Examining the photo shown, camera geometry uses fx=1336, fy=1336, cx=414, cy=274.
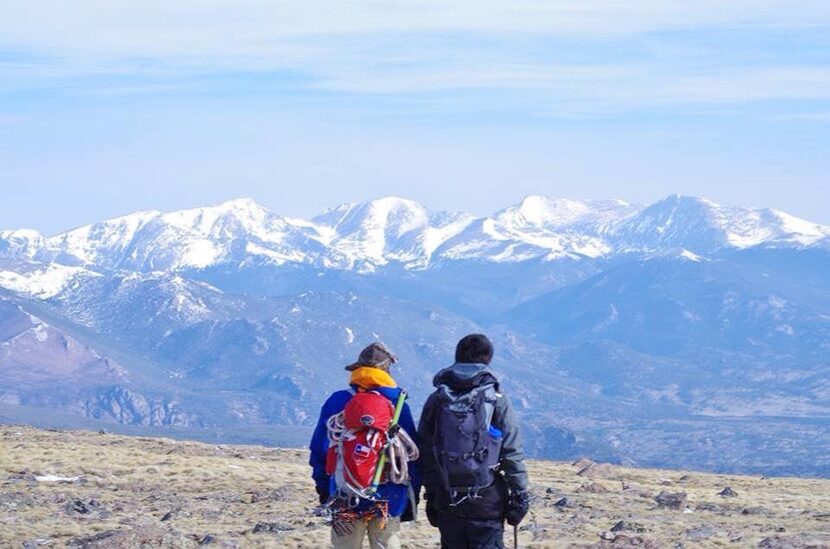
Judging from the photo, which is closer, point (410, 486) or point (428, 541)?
point (410, 486)

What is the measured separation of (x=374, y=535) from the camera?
792 inches

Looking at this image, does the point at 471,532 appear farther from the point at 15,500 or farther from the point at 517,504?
the point at 15,500

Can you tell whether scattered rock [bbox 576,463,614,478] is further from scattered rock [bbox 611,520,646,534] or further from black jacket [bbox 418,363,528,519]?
black jacket [bbox 418,363,528,519]

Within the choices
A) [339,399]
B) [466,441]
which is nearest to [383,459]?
[339,399]

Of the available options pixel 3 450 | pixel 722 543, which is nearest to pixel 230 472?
pixel 3 450

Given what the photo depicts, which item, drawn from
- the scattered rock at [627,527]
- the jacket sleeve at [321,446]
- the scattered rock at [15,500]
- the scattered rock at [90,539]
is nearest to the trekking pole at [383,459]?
the jacket sleeve at [321,446]

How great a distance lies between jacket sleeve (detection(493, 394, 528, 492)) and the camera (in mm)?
18984

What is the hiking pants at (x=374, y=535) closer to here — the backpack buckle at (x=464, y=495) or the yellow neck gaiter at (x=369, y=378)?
the backpack buckle at (x=464, y=495)

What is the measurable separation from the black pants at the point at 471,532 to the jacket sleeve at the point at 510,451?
2.21 ft

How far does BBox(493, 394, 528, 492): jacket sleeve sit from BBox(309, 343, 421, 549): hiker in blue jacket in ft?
4.64

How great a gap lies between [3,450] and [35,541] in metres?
21.3

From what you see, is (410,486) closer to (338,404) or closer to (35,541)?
(338,404)

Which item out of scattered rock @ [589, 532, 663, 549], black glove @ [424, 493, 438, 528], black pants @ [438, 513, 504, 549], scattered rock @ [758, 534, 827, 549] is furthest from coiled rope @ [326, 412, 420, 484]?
scattered rock @ [758, 534, 827, 549]

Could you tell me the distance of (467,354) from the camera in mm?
19375
